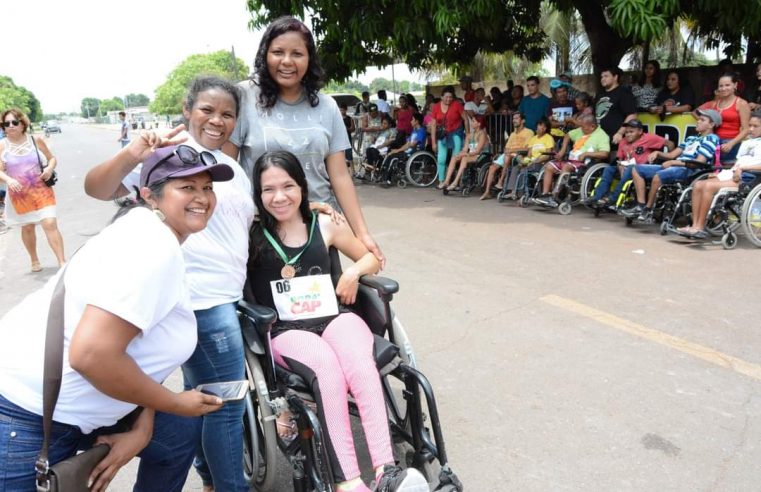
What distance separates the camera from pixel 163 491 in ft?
5.91

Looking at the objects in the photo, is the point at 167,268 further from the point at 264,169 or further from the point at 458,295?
the point at 458,295

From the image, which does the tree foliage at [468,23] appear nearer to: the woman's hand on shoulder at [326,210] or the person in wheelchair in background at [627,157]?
the person in wheelchair in background at [627,157]

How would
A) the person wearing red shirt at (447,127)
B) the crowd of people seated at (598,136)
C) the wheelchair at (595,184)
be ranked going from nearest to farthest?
the crowd of people seated at (598,136), the wheelchair at (595,184), the person wearing red shirt at (447,127)

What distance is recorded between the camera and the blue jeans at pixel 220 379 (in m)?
2.04

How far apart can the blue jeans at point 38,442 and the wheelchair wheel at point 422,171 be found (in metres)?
9.06

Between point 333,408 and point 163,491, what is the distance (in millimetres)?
636

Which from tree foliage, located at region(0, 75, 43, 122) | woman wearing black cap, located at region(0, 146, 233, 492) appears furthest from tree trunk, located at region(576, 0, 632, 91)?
tree foliage, located at region(0, 75, 43, 122)

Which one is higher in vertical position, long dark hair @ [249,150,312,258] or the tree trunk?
the tree trunk

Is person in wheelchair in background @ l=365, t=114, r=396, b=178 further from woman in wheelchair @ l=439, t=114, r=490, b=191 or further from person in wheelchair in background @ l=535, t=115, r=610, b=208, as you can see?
person in wheelchair in background @ l=535, t=115, r=610, b=208

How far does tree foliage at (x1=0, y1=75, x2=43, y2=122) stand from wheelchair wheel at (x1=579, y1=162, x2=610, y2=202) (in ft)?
173

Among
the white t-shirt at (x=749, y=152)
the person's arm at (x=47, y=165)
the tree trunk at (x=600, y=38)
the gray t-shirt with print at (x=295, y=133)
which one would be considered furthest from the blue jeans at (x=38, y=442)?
the tree trunk at (x=600, y=38)

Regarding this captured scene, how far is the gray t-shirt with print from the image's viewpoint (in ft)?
8.57

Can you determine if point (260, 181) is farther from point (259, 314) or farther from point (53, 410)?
point (53, 410)

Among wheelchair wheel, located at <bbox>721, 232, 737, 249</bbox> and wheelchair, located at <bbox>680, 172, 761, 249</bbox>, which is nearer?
wheelchair, located at <bbox>680, 172, 761, 249</bbox>
